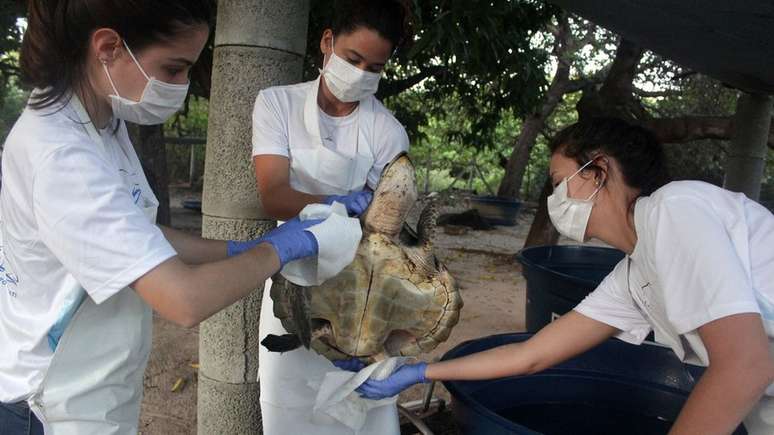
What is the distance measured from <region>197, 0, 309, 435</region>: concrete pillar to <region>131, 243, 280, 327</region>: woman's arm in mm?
934

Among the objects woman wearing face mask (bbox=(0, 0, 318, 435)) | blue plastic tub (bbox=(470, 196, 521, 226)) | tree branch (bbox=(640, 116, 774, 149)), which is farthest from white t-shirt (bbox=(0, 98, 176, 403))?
blue plastic tub (bbox=(470, 196, 521, 226))

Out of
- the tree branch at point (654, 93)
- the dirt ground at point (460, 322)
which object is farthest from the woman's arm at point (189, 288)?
the tree branch at point (654, 93)

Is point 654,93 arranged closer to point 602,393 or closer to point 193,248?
point 602,393

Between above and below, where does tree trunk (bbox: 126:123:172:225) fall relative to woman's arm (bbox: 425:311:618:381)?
below

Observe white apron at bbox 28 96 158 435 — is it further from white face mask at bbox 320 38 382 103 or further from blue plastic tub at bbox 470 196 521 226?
blue plastic tub at bbox 470 196 521 226

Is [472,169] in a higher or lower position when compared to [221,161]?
lower

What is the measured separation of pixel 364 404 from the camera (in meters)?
1.64

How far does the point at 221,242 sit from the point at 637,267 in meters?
1.10

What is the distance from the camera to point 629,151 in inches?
52.5

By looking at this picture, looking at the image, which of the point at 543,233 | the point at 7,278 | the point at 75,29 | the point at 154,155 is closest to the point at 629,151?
the point at 75,29

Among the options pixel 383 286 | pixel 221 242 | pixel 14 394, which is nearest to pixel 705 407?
pixel 383 286

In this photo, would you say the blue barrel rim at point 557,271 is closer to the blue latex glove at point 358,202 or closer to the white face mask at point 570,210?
the white face mask at point 570,210

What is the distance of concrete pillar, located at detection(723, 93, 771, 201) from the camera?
156 inches

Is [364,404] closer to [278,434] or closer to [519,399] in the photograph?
[278,434]
